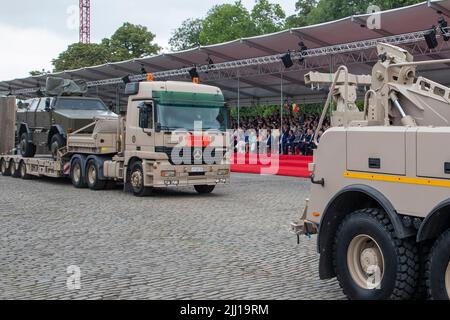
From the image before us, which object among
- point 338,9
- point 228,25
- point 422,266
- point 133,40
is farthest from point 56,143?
point 228,25

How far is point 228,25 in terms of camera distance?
7300cm

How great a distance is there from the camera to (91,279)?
6484 millimetres

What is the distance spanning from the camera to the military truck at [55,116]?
18078 millimetres

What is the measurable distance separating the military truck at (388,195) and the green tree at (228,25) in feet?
215

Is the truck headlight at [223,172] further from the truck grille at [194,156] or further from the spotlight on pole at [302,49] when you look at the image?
the spotlight on pole at [302,49]

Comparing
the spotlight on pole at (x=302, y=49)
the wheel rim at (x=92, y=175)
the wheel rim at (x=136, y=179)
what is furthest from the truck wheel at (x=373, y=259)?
the spotlight on pole at (x=302, y=49)

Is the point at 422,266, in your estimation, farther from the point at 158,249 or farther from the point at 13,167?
the point at 13,167

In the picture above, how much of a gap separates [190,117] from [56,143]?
5.79m

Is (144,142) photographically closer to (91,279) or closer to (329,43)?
(91,279)

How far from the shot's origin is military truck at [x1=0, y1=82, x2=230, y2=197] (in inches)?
555

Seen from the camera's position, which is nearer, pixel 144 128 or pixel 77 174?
pixel 144 128

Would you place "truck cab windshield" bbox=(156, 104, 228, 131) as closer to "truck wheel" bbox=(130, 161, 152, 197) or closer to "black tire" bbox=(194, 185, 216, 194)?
"truck wheel" bbox=(130, 161, 152, 197)

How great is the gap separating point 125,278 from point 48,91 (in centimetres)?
1405

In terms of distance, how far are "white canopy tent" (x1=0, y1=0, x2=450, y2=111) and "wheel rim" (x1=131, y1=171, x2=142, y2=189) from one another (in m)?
8.48
